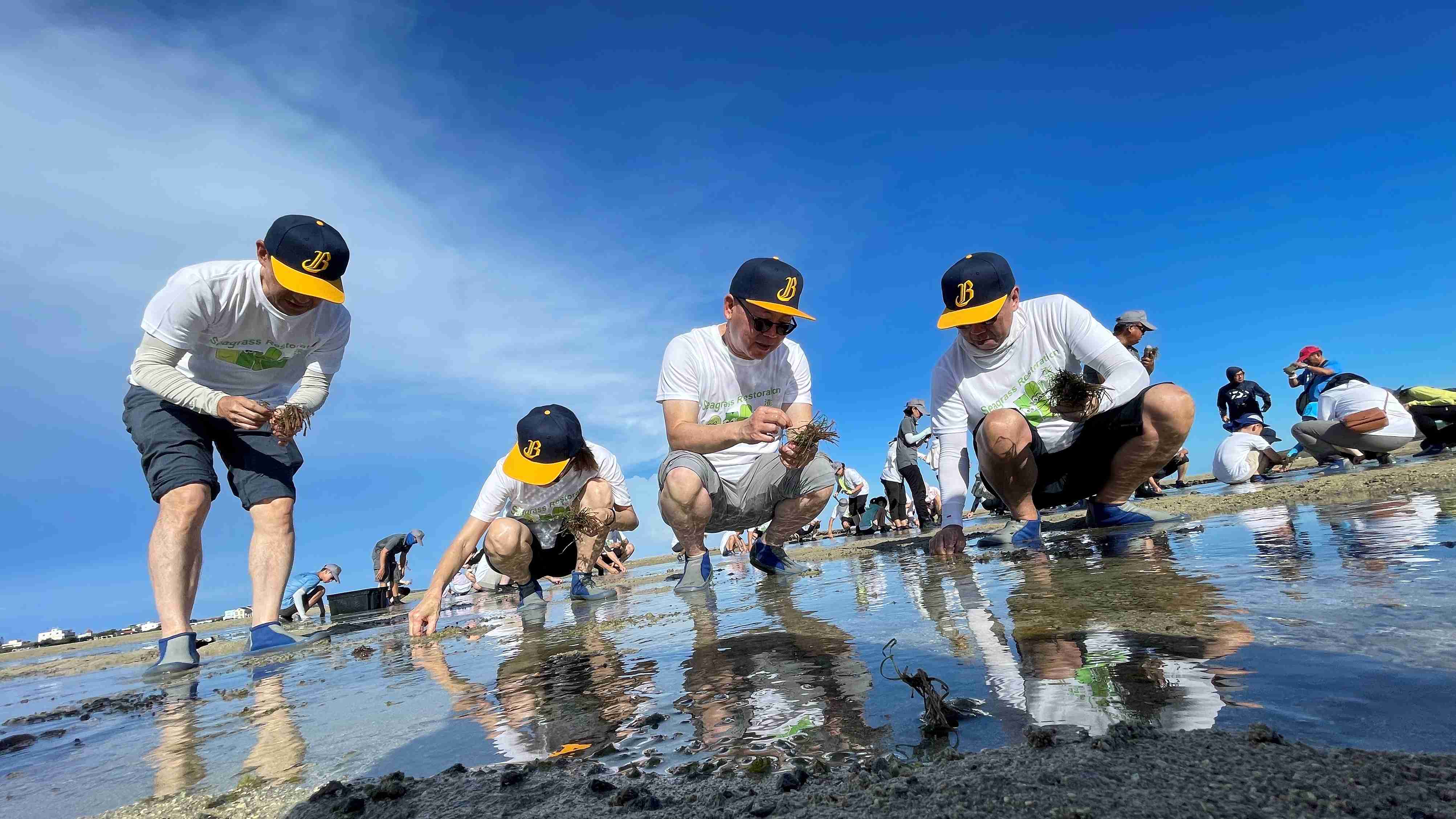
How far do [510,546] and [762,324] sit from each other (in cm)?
255

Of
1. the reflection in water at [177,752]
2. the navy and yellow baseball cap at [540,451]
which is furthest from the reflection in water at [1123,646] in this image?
the navy and yellow baseball cap at [540,451]

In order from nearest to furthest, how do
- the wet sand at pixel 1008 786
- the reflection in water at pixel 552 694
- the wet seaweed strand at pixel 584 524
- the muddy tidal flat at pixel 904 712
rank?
the wet sand at pixel 1008 786 → the muddy tidal flat at pixel 904 712 → the reflection in water at pixel 552 694 → the wet seaweed strand at pixel 584 524

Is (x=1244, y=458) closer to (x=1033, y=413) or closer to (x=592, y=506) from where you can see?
(x=1033, y=413)

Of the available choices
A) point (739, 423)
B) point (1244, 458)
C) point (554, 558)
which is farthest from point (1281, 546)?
point (1244, 458)

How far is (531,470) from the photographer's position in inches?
205

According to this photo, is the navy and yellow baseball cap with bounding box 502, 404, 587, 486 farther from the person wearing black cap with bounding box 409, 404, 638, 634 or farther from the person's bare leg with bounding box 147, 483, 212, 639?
the person's bare leg with bounding box 147, 483, 212, 639

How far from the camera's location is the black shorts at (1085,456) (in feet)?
14.6

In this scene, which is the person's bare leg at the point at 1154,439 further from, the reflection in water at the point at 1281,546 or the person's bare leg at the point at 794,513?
the person's bare leg at the point at 794,513

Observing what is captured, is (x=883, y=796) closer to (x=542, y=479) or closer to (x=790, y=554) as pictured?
(x=542, y=479)

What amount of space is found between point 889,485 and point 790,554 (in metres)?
6.03

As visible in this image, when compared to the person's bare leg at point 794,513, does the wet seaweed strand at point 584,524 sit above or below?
above

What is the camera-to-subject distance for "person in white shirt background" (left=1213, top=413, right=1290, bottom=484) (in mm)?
8391

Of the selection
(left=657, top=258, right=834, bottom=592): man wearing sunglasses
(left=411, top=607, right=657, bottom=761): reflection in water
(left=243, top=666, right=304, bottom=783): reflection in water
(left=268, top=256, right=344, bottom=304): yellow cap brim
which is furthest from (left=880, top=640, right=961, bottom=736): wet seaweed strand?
(left=268, top=256, right=344, bottom=304): yellow cap brim

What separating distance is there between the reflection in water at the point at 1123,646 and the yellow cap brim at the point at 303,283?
3774 millimetres
